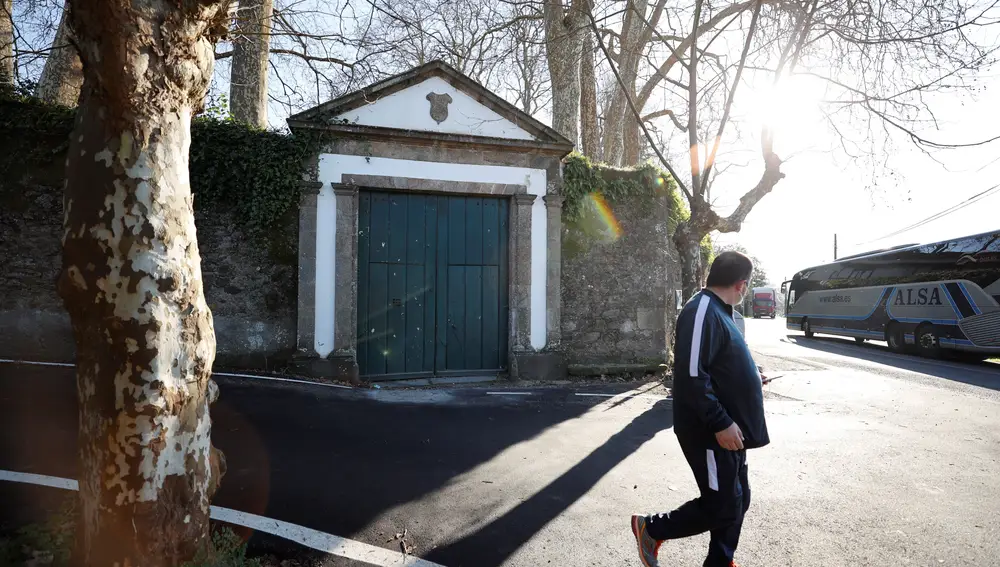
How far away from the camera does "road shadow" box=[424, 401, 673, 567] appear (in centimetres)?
295

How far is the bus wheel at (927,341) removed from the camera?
46.1 ft

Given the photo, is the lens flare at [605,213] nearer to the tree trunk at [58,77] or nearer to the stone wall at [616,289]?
the stone wall at [616,289]

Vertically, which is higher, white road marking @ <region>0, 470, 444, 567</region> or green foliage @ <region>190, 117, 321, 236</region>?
green foliage @ <region>190, 117, 321, 236</region>

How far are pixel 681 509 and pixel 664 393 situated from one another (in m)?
5.64

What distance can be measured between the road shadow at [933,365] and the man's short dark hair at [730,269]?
9.71 metres

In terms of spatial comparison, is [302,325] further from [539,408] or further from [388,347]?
[539,408]

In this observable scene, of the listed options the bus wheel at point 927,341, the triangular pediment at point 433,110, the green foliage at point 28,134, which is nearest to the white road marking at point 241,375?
the green foliage at point 28,134

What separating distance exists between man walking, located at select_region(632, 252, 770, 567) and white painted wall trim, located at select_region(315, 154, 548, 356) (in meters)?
6.15

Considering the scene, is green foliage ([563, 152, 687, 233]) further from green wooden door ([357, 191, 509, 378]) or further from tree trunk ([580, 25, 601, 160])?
tree trunk ([580, 25, 601, 160])

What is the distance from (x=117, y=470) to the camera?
2137 millimetres

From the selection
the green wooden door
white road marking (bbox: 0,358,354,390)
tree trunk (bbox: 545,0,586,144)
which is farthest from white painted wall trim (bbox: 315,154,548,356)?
tree trunk (bbox: 545,0,586,144)

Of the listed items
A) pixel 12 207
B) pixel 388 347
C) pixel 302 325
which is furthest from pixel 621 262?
pixel 12 207

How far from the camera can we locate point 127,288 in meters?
2.12

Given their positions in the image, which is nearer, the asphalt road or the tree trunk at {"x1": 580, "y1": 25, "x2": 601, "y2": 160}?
the asphalt road
